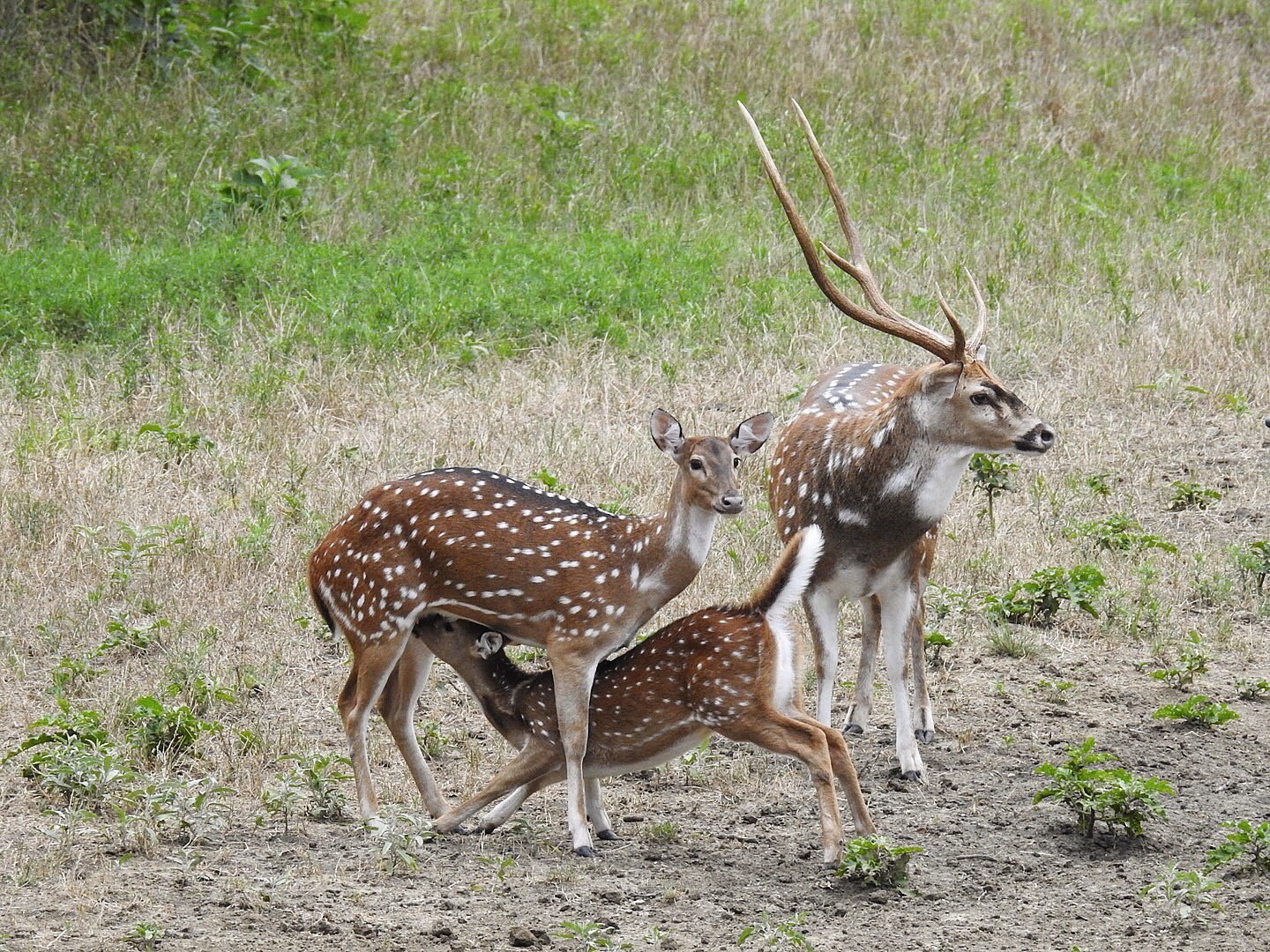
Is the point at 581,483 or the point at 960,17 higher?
the point at 960,17

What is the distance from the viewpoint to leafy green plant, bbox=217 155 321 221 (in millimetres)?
13414

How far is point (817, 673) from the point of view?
278 inches

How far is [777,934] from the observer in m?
5.26

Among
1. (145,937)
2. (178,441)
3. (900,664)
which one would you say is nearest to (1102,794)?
(900,664)

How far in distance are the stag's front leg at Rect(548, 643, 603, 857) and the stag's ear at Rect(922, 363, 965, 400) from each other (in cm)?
157

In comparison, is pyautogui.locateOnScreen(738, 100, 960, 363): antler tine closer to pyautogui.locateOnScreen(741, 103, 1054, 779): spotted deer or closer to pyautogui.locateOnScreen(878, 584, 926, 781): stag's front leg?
pyautogui.locateOnScreen(741, 103, 1054, 779): spotted deer

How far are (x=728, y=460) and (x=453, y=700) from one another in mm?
1956

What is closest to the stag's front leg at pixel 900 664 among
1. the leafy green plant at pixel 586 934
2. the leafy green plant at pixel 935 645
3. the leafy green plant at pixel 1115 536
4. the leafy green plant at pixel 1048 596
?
the leafy green plant at pixel 935 645

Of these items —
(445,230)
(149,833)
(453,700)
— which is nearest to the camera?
(149,833)

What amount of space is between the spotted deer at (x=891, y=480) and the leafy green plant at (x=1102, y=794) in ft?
2.69

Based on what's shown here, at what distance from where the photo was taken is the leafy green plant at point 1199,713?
697 cm

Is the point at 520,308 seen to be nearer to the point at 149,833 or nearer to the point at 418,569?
the point at 418,569

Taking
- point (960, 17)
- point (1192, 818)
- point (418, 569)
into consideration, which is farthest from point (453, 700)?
point (960, 17)

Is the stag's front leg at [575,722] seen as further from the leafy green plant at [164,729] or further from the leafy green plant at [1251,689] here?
the leafy green plant at [1251,689]
